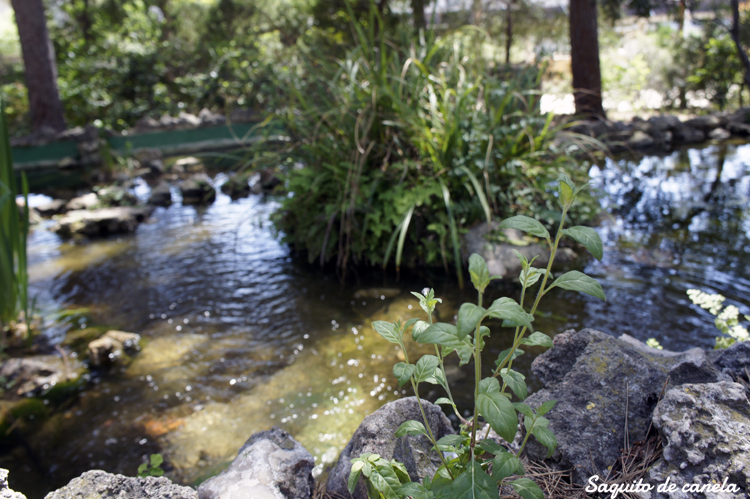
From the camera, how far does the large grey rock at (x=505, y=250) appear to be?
2.92 meters

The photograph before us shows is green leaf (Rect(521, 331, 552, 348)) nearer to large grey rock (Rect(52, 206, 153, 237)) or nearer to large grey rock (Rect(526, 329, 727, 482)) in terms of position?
large grey rock (Rect(526, 329, 727, 482))

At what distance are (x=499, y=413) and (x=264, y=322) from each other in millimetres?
2255

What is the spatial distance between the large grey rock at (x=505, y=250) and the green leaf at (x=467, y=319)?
85.0 inches

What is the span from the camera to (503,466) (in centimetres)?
83

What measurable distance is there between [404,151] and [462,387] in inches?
75.4

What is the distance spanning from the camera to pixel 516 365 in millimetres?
2076

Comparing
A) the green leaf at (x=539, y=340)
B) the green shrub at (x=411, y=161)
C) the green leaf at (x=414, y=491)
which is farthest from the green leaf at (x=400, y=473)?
the green shrub at (x=411, y=161)

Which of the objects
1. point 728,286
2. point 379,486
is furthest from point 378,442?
point 728,286

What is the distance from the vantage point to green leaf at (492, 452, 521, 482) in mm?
817

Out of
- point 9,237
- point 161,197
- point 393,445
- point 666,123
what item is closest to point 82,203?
point 161,197

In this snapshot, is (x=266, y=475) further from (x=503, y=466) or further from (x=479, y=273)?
(x=479, y=273)

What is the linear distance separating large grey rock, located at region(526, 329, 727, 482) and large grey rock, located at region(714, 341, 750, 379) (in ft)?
0.20

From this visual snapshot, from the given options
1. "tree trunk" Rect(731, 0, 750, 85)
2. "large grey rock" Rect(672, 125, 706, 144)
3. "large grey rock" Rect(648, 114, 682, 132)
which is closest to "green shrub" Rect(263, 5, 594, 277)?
"large grey rock" Rect(648, 114, 682, 132)

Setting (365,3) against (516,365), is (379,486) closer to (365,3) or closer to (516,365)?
(516,365)
